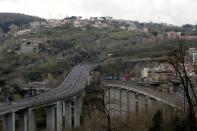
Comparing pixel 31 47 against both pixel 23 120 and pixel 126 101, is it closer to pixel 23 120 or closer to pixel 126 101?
pixel 126 101

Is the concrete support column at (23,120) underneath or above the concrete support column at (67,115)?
above

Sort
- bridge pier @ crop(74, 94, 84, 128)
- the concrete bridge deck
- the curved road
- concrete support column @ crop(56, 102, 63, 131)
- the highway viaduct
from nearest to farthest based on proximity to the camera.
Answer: the curved road, the highway viaduct, concrete support column @ crop(56, 102, 63, 131), the concrete bridge deck, bridge pier @ crop(74, 94, 84, 128)

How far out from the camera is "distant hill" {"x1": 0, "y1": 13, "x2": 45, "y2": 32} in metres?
148

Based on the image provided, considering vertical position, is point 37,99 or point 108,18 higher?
point 108,18

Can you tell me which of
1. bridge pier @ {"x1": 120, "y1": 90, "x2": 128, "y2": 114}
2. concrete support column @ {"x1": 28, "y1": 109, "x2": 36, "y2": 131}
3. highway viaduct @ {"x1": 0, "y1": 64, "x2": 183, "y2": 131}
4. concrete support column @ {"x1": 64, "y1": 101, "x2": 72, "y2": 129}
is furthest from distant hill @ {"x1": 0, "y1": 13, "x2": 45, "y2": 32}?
concrete support column @ {"x1": 28, "y1": 109, "x2": 36, "y2": 131}

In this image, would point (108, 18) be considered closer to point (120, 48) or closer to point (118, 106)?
point (120, 48)

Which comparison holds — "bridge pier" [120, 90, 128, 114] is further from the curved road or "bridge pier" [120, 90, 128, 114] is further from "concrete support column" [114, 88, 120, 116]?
the curved road

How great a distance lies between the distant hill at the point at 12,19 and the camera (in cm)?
14757

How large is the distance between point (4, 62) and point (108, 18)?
92405 mm

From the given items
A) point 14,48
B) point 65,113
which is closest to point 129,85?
point 65,113

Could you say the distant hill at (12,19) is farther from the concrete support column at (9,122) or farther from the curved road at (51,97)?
the concrete support column at (9,122)

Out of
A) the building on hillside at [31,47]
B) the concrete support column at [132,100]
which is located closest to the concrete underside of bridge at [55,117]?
the concrete support column at [132,100]

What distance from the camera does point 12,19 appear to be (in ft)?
499

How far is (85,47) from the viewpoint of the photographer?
92312 mm
